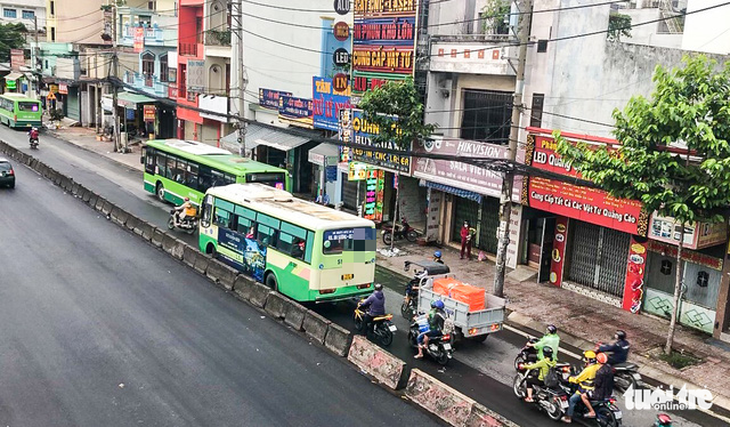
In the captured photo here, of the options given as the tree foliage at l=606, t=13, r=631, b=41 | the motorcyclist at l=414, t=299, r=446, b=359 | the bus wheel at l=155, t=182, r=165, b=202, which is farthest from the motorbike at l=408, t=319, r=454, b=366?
the bus wheel at l=155, t=182, r=165, b=202

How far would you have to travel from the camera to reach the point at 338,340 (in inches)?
659

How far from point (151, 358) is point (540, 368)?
868 centimetres

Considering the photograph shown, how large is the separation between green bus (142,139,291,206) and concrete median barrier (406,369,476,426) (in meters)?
15.2

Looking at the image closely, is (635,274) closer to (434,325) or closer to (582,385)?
(434,325)

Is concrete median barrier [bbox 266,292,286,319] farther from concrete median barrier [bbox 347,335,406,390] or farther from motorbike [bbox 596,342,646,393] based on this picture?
motorbike [bbox 596,342,646,393]

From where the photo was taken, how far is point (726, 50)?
23.1 m

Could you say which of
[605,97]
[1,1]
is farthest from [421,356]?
[1,1]

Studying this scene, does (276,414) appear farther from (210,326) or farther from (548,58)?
(548,58)

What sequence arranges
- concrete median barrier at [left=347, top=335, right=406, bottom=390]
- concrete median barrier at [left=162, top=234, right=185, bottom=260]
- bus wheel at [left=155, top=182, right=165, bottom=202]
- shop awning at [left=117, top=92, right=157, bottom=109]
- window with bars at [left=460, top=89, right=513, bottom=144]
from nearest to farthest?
concrete median barrier at [left=347, top=335, right=406, bottom=390] → concrete median barrier at [left=162, top=234, right=185, bottom=260] → window with bars at [left=460, top=89, right=513, bottom=144] → bus wheel at [left=155, top=182, right=165, bottom=202] → shop awning at [left=117, top=92, right=157, bottom=109]

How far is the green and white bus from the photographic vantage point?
61.5 feet

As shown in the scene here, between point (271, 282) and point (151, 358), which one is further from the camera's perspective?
point (271, 282)

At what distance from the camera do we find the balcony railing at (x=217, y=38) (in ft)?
145

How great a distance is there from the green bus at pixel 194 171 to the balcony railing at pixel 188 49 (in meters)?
13.7

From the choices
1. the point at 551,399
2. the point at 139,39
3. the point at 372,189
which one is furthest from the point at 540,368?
the point at 139,39
